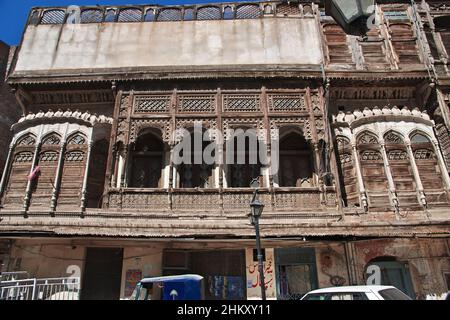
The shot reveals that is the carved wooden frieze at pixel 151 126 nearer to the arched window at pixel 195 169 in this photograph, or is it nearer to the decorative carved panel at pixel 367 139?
the arched window at pixel 195 169

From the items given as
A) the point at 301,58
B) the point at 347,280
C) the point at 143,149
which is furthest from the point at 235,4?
the point at 347,280

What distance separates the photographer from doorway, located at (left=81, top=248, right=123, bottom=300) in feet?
Answer: 34.0

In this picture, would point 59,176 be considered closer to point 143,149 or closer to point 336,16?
point 143,149

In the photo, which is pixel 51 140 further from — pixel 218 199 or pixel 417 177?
pixel 417 177

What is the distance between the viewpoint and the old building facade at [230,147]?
33.1 ft

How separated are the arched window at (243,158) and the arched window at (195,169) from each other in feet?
2.28

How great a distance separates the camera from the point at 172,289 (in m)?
7.07

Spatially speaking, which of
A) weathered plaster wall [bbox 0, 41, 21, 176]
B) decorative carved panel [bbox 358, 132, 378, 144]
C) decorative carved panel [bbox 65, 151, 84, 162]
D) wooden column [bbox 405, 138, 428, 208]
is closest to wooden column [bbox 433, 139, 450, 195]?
wooden column [bbox 405, 138, 428, 208]

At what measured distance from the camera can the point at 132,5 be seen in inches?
579

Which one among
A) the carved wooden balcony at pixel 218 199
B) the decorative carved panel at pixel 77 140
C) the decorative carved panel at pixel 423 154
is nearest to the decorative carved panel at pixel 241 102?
the carved wooden balcony at pixel 218 199

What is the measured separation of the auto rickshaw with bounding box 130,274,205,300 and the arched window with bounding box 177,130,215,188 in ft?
15.7

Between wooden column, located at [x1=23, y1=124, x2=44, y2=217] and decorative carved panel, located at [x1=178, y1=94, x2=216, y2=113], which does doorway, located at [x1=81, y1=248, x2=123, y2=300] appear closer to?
wooden column, located at [x1=23, y1=124, x2=44, y2=217]

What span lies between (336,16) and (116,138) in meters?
9.71

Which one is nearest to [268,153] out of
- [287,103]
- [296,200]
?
[296,200]
